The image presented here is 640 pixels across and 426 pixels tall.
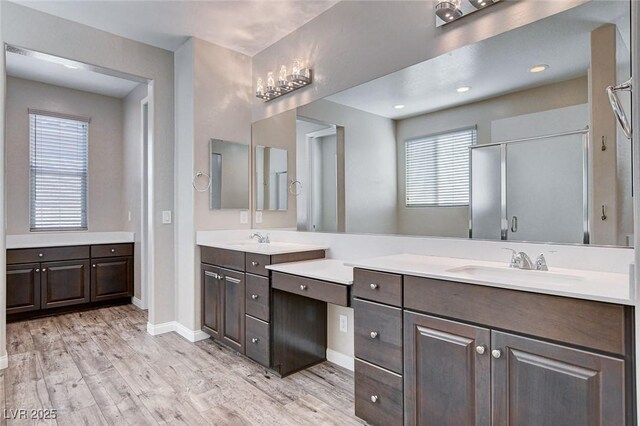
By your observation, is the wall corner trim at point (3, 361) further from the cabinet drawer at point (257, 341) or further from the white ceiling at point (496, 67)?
the white ceiling at point (496, 67)

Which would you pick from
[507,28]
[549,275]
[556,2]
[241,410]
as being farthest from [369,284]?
[556,2]

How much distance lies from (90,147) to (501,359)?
5142 mm

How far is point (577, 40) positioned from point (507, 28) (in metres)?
0.32

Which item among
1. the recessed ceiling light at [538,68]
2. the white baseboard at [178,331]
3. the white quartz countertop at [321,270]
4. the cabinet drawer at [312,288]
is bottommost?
the white baseboard at [178,331]

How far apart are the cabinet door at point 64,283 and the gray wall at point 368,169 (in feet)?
11.1

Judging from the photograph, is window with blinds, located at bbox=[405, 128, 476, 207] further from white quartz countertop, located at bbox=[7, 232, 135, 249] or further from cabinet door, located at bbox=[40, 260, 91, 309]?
cabinet door, located at bbox=[40, 260, 91, 309]

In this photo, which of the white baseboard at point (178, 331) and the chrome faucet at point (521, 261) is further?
the white baseboard at point (178, 331)

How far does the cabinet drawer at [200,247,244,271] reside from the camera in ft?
9.09

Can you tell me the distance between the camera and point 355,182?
2613 millimetres

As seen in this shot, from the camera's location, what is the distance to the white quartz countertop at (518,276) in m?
1.17

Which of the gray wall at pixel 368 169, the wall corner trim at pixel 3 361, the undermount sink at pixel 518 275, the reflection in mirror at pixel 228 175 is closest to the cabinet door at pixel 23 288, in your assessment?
the wall corner trim at pixel 3 361

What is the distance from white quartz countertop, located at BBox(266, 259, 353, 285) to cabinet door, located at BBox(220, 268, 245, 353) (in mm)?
457

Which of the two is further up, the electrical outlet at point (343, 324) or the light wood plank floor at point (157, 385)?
the electrical outlet at point (343, 324)

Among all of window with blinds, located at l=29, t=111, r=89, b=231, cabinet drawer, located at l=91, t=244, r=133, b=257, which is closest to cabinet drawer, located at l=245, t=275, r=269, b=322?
cabinet drawer, located at l=91, t=244, r=133, b=257
